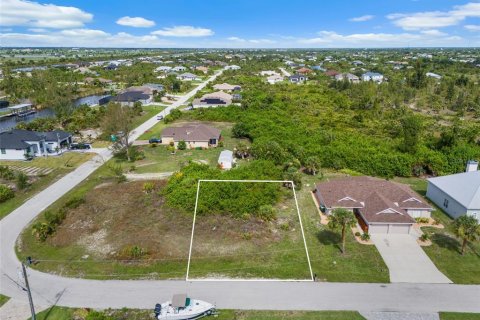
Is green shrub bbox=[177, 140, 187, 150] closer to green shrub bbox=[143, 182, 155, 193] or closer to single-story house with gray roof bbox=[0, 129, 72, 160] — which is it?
green shrub bbox=[143, 182, 155, 193]

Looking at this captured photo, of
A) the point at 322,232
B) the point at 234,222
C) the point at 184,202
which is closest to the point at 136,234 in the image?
the point at 184,202

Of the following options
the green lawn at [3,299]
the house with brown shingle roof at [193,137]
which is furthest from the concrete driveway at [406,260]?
the house with brown shingle roof at [193,137]

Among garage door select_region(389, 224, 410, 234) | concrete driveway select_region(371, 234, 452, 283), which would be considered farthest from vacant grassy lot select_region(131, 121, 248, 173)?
concrete driveway select_region(371, 234, 452, 283)

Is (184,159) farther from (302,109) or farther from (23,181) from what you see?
(302,109)

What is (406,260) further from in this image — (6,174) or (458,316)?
(6,174)

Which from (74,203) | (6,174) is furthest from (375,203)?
(6,174)
